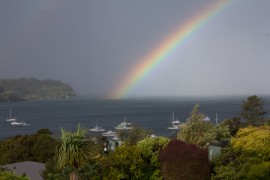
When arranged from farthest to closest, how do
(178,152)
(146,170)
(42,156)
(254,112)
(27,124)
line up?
(27,124) < (254,112) < (42,156) < (146,170) < (178,152)

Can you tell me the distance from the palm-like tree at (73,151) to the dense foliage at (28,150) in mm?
16636

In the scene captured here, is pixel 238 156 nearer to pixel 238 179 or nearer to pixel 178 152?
pixel 238 179

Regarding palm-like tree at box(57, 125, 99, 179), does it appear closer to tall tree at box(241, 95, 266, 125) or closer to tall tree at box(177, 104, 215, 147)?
tall tree at box(177, 104, 215, 147)

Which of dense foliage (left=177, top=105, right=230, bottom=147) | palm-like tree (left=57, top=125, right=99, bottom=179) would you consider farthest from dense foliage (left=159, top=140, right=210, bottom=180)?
dense foliage (left=177, top=105, right=230, bottom=147)

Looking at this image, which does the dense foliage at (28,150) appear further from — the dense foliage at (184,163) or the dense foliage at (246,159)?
the dense foliage at (246,159)

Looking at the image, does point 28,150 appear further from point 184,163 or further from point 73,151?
point 184,163

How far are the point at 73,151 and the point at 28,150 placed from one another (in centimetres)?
1969

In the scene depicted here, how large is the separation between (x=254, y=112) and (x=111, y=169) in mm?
54292

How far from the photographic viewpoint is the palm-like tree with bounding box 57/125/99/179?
19.0 meters

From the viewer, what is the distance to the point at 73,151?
19.1 m

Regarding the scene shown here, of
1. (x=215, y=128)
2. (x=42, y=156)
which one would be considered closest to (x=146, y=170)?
(x=215, y=128)

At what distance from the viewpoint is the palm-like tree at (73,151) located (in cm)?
1905

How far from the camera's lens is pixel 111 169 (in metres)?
21.2

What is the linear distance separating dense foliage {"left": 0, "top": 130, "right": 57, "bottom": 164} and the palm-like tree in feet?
54.6
